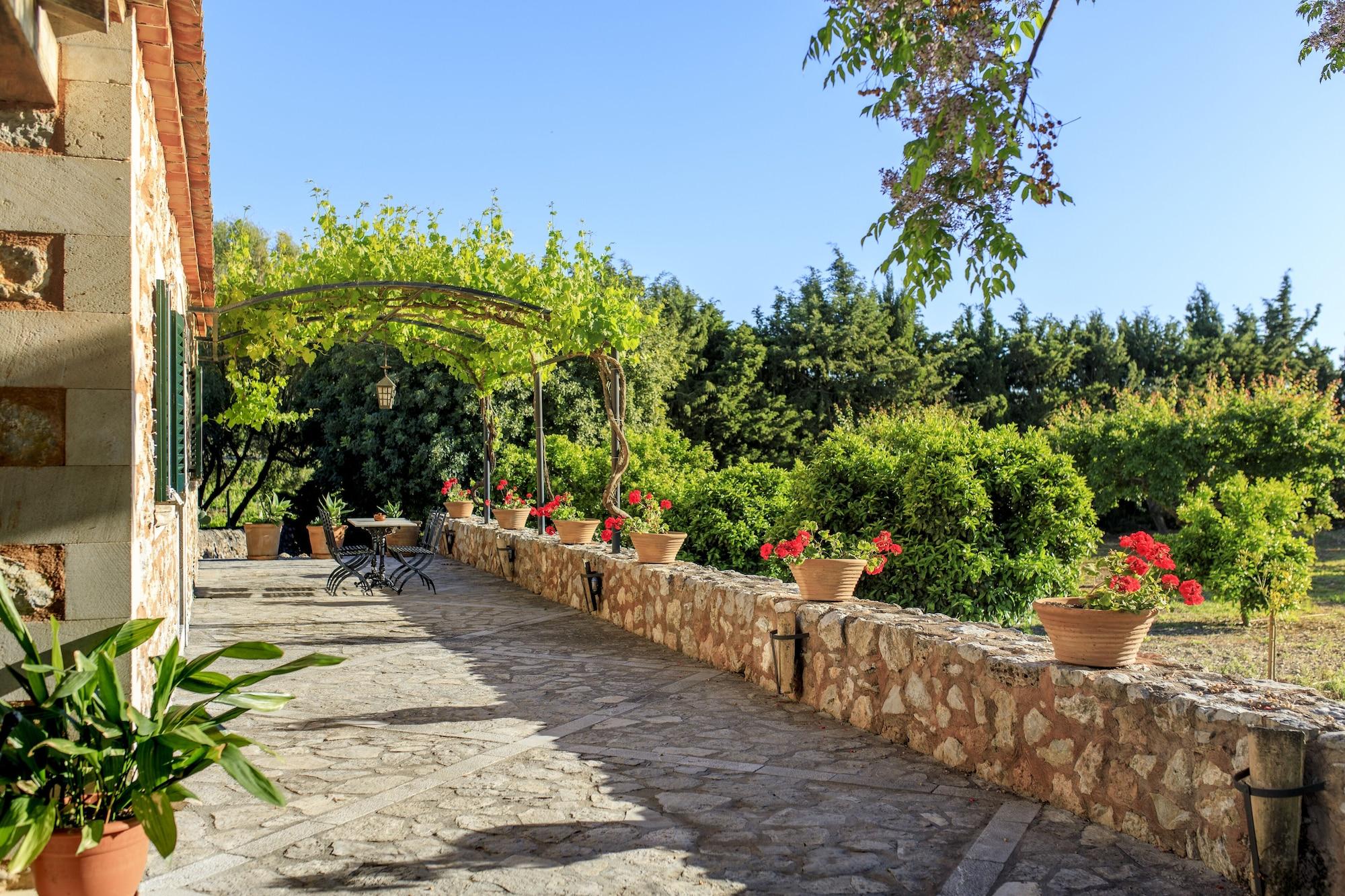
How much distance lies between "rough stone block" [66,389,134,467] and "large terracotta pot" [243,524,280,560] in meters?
13.5

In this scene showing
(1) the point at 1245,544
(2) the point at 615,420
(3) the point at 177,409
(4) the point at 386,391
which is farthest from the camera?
(4) the point at 386,391

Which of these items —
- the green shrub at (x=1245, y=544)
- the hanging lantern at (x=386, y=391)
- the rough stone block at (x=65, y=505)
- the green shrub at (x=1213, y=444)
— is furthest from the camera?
the green shrub at (x=1213, y=444)

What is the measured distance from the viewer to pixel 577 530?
1045cm

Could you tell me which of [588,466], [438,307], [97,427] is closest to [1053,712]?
[97,427]

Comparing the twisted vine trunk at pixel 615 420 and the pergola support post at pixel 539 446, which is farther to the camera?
the pergola support post at pixel 539 446

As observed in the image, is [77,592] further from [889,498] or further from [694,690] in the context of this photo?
[889,498]

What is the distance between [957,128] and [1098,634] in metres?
2.19

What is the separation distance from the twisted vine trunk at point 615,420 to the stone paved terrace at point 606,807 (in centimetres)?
313

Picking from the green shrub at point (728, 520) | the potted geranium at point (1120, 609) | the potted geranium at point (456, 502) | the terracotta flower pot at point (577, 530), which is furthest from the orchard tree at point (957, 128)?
the potted geranium at point (456, 502)

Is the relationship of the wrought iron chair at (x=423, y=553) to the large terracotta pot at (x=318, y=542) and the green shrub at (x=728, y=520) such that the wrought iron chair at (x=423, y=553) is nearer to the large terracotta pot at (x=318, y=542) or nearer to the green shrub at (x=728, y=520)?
the green shrub at (x=728, y=520)

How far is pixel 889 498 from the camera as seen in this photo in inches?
422

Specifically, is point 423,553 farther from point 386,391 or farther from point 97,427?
point 97,427

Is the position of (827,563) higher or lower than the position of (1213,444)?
lower

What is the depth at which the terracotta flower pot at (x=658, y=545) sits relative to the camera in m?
8.36
